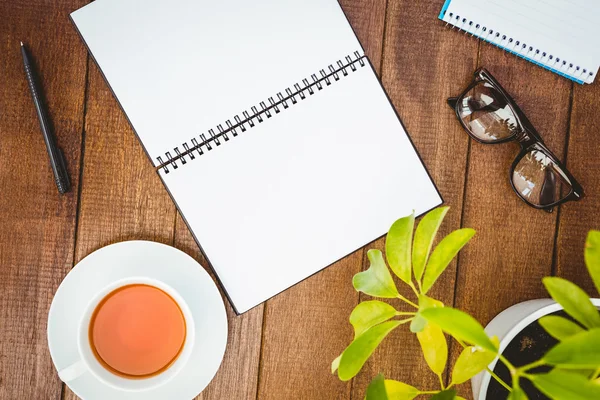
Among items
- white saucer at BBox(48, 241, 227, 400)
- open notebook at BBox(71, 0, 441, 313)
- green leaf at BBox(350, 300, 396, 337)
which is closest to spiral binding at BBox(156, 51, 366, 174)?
open notebook at BBox(71, 0, 441, 313)

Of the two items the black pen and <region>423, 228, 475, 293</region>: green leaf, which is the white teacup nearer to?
the black pen

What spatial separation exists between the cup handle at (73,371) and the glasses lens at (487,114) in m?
0.67

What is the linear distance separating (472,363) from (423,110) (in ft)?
1.44

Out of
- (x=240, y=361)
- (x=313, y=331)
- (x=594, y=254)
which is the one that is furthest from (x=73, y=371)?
(x=594, y=254)

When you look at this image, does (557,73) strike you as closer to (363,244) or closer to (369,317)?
(363,244)

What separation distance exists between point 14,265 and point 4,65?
Result: 303mm

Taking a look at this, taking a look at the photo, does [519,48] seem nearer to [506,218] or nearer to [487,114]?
[487,114]

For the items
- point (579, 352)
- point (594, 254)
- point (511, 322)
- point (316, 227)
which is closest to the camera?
point (579, 352)

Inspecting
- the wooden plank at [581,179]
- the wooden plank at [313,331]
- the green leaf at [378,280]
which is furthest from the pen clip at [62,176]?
the wooden plank at [581,179]

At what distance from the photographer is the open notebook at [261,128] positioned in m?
0.83

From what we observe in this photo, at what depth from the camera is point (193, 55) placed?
83 cm

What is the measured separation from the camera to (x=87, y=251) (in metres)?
0.84

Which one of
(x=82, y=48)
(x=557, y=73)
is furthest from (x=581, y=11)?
(x=82, y=48)

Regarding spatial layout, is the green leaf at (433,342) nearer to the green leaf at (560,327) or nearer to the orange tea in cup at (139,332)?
the green leaf at (560,327)
